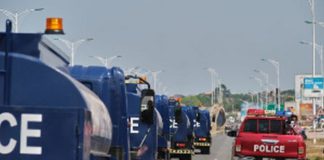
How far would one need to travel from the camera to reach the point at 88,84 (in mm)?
12789

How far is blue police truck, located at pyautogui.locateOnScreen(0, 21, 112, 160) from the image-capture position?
724cm

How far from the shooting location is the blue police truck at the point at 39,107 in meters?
7.24

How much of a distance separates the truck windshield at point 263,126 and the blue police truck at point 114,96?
17044 millimetres

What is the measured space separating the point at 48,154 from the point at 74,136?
9.2 inches

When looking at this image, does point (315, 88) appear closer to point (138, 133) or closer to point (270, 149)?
point (270, 149)

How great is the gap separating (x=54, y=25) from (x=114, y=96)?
389 centimetres

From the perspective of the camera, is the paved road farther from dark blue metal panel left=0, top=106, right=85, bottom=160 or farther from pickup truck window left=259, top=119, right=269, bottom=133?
dark blue metal panel left=0, top=106, right=85, bottom=160

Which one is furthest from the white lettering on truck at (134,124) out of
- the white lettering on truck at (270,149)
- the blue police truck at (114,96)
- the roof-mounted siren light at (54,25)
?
the white lettering on truck at (270,149)

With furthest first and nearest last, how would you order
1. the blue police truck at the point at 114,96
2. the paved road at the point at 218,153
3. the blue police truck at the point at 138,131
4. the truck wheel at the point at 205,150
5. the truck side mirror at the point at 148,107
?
the truck wheel at the point at 205,150, the paved road at the point at 218,153, the blue police truck at the point at 138,131, the truck side mirror at the point at 148,107, the blue police truck at the point at 114,96

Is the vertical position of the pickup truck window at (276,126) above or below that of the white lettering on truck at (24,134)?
above

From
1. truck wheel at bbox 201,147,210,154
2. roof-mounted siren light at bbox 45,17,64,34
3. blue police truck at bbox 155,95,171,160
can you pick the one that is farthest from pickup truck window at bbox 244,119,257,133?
truck wheel at bbox 201,147,210,154

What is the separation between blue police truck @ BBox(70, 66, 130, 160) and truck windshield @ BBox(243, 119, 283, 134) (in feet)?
55.9

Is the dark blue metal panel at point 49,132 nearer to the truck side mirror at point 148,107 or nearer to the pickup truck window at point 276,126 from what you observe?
the truck side mirror at point 148,107

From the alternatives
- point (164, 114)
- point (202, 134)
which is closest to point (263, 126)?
point (164, 114)
